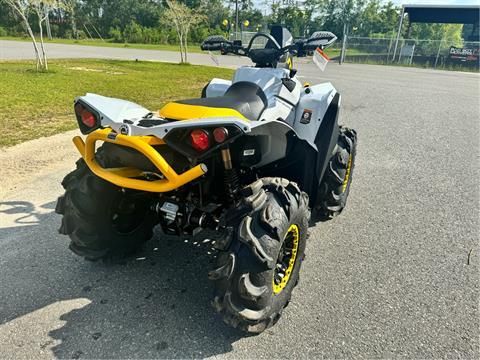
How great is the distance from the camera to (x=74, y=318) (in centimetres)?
234

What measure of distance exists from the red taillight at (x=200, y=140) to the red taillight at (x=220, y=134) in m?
0.04

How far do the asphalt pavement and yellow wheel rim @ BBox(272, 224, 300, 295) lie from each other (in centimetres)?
22

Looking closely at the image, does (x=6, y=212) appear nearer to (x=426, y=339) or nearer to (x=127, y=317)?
(x=127, y=317)

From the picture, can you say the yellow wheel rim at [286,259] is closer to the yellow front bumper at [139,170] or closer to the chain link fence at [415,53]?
the yellow front bumper at [139,170]

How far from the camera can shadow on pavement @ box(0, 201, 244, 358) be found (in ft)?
7.10

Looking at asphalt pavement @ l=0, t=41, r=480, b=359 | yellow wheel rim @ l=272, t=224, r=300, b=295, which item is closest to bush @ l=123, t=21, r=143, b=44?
asphalt pavement @ l=0, t=41, r=480, b=359

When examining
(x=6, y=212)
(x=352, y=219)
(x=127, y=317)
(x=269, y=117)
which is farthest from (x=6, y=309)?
(x=352, y=219)

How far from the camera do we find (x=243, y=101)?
2.43 metres

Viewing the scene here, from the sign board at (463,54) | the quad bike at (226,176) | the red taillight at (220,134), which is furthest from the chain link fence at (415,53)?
the red taillight at (220,134)

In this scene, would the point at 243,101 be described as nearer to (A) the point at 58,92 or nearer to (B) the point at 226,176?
(B) the point at 226,176

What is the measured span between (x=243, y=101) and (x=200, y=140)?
650 mm

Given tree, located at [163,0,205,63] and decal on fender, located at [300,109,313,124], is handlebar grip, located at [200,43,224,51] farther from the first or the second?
tree, located at [163,0,205,63]

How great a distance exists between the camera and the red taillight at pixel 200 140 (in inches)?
74.2

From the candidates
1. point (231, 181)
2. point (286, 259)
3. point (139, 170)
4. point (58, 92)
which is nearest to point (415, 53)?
point (58, 92)
